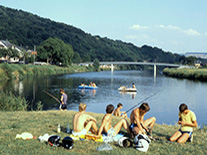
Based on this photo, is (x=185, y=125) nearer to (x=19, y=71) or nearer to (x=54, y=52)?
(x=19, y=71)

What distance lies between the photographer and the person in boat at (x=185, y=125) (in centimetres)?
857

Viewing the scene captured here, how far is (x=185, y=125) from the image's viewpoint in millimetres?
8734

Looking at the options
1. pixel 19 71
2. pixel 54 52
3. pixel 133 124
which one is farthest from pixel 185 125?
pixel 54 52

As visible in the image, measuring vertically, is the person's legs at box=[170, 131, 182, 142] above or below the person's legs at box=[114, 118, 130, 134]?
below

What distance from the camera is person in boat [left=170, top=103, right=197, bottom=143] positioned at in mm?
8570

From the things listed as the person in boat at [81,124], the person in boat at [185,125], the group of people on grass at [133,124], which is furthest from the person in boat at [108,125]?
the person in boat at [185,125]

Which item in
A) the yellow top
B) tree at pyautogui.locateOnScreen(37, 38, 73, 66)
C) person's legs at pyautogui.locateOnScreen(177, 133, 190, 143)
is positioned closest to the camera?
person's legs at pyautogui.locateOnScreen(177, 133, 190, 143)

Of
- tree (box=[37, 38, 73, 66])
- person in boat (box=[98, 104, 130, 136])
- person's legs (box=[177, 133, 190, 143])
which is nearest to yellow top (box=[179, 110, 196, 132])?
person's legs (box=[177, 133, 190, 143])

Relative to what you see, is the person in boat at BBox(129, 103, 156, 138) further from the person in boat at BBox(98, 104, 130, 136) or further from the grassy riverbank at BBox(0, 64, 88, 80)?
the grassy riverbank at BBox(0, 64, 88, 80)

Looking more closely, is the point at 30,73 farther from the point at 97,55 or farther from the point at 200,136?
the point at 97,55

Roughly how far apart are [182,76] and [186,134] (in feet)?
242

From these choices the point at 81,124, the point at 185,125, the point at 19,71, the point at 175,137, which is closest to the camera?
the point at 81,124

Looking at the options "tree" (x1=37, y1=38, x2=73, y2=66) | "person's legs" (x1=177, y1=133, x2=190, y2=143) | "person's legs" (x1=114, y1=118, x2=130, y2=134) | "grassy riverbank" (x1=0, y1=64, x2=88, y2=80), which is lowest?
"person's legs" (x1=177, y1=133, x2=190, y2=143)

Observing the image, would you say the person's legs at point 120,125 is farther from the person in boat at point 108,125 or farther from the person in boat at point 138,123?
the person in boat at point 138,123
